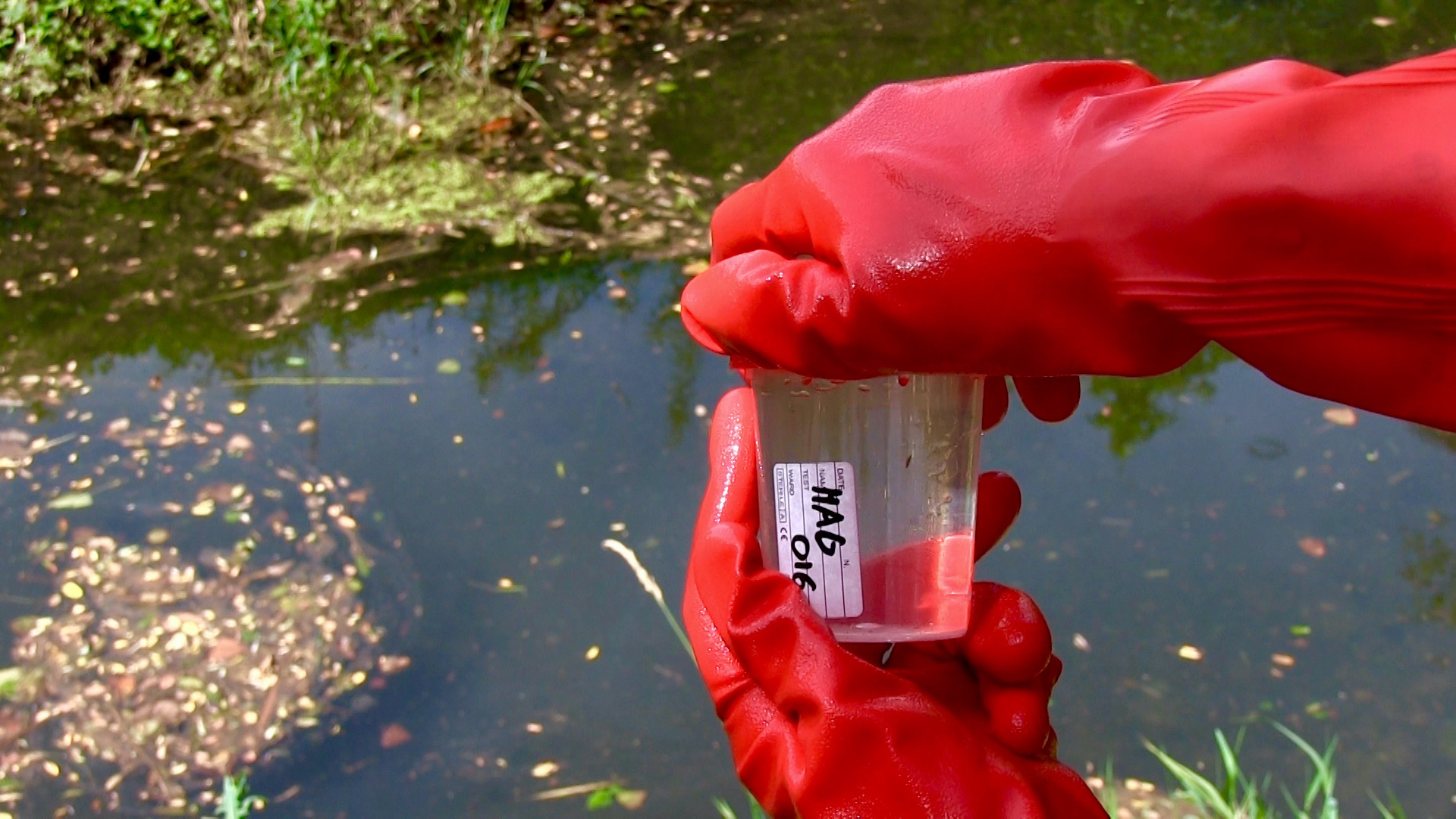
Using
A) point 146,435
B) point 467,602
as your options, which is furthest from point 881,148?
point 146,435

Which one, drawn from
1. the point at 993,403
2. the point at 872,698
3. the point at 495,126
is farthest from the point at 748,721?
the point at 495,126

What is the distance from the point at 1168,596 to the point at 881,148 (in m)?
2.21

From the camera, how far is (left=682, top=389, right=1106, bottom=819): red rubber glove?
1.17m

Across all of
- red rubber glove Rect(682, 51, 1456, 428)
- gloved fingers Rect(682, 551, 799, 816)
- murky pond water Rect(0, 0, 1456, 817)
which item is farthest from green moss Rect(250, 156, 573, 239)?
red rubber glove Rect(682, 51, 1456, 428)

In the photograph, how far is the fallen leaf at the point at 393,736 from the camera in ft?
8.91

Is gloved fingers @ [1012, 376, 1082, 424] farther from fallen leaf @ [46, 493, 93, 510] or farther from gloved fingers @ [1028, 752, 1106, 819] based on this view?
fallen leaf @ [46, 493, 93, 510]

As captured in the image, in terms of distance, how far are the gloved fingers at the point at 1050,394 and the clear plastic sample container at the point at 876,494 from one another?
112 mm

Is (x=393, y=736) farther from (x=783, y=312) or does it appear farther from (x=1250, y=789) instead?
(x=783, y=312)

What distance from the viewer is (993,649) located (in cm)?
125

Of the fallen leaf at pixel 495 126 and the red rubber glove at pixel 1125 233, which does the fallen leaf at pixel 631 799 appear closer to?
the red rubber glove at pixel 1125 233

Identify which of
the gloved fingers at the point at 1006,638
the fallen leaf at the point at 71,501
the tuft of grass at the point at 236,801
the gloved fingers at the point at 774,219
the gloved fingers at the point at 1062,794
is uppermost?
the gloved fingers at the point at 774,219

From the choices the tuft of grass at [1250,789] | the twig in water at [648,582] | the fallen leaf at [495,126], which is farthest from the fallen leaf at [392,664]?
the fallen leaf at [495,126]

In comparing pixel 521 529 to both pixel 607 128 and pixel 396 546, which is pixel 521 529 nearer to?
pixel 396 546

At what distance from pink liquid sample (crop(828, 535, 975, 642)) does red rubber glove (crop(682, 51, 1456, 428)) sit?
0.30 m
